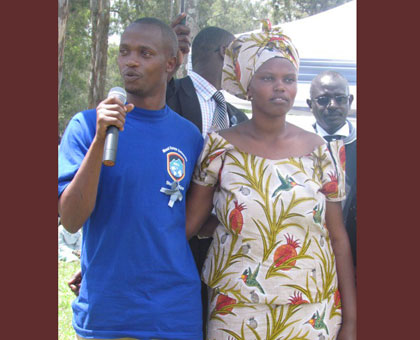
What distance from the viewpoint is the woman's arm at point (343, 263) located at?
101 inches

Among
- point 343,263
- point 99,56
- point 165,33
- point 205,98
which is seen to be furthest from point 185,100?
point 99,56

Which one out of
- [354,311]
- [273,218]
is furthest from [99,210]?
[354,311]

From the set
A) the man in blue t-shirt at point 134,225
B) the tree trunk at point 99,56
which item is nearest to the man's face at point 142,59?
the man in blue t-shirt at point 134,225

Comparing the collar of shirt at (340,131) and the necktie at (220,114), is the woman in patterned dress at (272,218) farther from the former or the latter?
the necktie at (220,114)

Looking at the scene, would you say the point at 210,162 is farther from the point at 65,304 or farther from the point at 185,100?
the point at 65,304

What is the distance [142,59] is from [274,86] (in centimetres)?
63

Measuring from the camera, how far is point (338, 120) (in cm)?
303

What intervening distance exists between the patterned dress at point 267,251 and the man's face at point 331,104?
1.97 ft

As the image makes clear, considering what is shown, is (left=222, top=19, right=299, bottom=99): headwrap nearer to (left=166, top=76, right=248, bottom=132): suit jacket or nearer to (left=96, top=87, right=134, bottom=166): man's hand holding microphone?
(left=166, top=76, right=248, bottom=132): suit jacket

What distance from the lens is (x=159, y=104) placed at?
247 centimetres

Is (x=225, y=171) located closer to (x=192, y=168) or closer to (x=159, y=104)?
(x=192, y=168)

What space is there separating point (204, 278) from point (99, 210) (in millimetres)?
639

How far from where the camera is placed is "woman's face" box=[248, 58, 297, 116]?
2482mm

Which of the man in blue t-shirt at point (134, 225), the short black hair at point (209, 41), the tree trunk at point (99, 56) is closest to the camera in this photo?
the man in blue t-shirt at point (134, 225)
